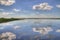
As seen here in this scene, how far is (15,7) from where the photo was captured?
127 cm

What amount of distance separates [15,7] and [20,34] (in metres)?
0.26

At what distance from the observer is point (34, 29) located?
1255 mm

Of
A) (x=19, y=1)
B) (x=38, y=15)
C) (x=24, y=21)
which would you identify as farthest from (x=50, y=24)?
(x=19, y=1)

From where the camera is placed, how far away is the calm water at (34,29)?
125 centimetres

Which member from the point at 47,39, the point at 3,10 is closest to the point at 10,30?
the point at 3,10

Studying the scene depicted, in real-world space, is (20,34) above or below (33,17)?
below

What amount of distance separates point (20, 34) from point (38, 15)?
248mm

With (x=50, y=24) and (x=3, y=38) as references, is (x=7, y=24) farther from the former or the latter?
(x=50, y=24)

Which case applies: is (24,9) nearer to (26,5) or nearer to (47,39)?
(26,5)

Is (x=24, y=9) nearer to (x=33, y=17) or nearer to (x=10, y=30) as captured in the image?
(x=33, y=17)

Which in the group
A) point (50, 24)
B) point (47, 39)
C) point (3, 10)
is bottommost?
point (47, 39)

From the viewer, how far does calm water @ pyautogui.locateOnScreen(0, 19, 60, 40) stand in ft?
4.10

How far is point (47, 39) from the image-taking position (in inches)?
49.3

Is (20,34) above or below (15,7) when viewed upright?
below
